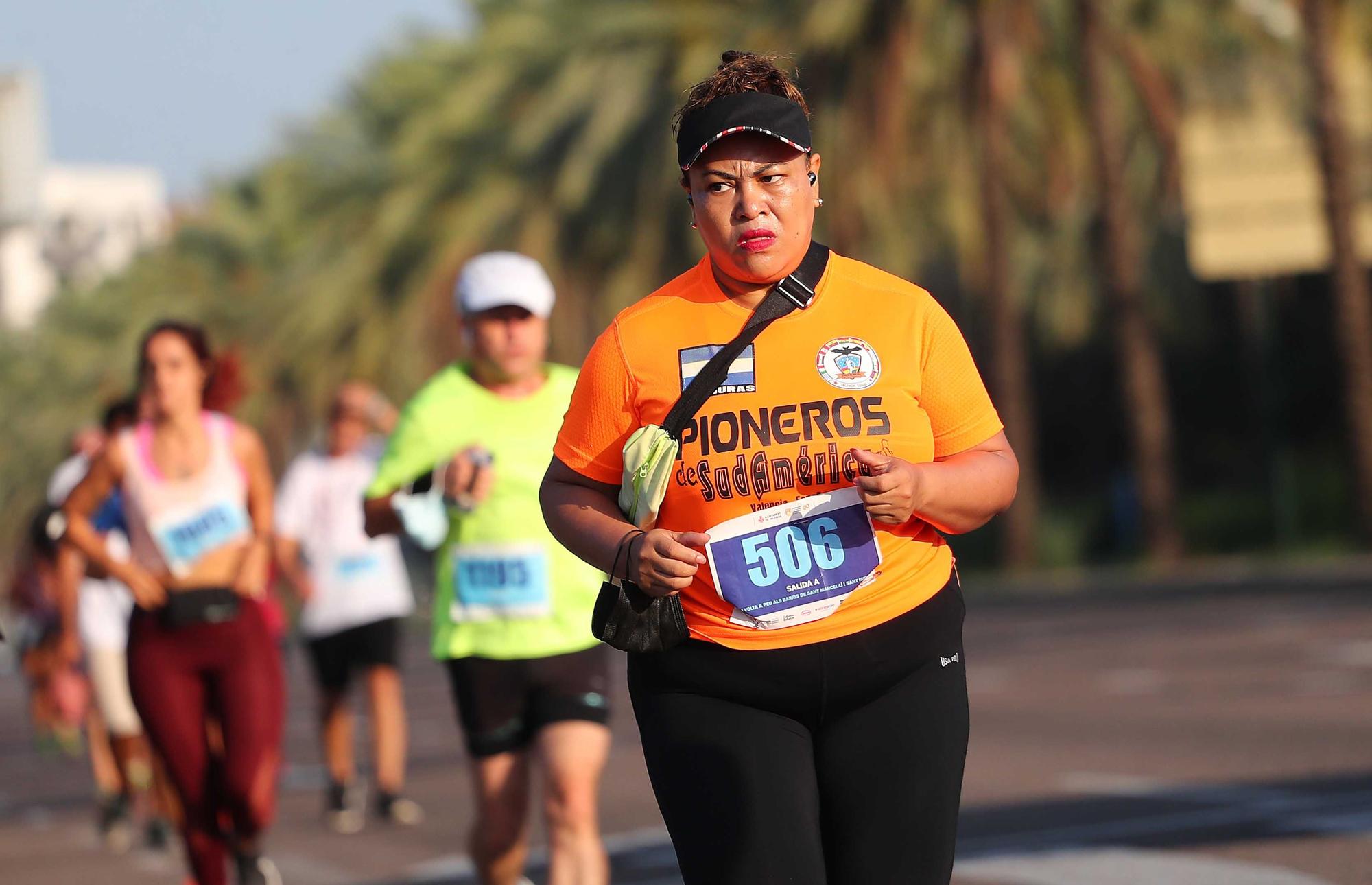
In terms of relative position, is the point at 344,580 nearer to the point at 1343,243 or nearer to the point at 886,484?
the point at 886,484

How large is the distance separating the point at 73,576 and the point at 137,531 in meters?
3.72

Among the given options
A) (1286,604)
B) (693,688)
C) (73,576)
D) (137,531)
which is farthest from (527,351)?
(1286,604)

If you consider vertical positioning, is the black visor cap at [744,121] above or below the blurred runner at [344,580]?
above

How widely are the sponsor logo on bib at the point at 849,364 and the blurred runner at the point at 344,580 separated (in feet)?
25.8

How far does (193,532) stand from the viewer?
785 centimetres

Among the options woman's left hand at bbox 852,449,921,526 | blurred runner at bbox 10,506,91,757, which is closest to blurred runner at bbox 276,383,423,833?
blurred runner at bbox 10,506,91,757

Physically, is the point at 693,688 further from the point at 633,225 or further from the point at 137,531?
the point at 633,225

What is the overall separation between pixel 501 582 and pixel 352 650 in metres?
5.52

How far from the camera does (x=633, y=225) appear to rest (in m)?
33.8

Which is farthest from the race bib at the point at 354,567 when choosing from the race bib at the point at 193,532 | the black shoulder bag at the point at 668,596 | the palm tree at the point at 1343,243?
the palm tree at the point at 1343,243

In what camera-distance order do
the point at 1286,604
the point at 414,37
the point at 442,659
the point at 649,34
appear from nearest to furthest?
the point at 442,659 < the point at 1286,604 < the point at 649,34 < the point at 414,37

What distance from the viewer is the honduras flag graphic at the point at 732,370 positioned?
406cm

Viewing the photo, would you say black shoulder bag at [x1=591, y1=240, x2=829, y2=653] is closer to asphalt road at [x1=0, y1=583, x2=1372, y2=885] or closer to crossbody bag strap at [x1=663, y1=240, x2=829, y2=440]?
crossbody bag strap at [x1=663, y1=240, x2=829, y2=440]

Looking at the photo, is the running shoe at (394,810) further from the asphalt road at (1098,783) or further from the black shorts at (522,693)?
the black shorts at (522,693)
